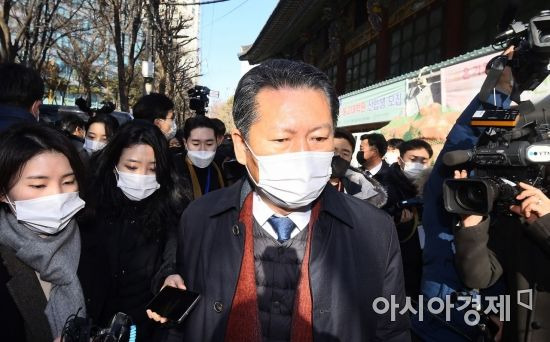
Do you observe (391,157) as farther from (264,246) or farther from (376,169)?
(264,246)

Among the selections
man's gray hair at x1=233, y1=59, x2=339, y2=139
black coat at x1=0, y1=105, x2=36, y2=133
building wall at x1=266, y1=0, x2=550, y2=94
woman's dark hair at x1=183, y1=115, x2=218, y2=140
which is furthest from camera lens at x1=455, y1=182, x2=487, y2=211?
building wall at x1=266, y1=0, x2=550, y2=94

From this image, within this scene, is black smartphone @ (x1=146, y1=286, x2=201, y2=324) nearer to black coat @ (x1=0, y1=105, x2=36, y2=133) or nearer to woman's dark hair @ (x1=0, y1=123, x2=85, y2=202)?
woman's dark hair @ (x1=0, y1=123, x2=85, y2=202)

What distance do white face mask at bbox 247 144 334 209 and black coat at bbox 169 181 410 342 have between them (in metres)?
0.09

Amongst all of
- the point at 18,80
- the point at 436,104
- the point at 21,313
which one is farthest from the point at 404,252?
the point at 436,104

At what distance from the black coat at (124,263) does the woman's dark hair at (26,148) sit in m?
0.31

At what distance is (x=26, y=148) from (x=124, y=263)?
77 cm

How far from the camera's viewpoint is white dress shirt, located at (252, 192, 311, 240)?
1576 millimetres

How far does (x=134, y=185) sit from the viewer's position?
252 cm

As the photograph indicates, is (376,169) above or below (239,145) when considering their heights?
below

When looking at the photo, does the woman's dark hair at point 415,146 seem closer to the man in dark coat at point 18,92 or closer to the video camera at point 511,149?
the video camera at point 511,149

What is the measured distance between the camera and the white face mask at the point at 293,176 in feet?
4.92

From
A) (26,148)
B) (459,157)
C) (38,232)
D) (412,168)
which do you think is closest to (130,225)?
(38,232)

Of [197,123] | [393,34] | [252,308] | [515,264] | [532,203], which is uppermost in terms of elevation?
[393,34]

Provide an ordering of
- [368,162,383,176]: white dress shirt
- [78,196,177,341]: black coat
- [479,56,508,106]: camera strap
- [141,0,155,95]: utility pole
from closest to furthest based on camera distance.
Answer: [479,56,508,106]: camera strap < [78,196,177,341]: black coat < [368,162,383,176]: white dress shirt < [141,0,155,95]: utility pole
